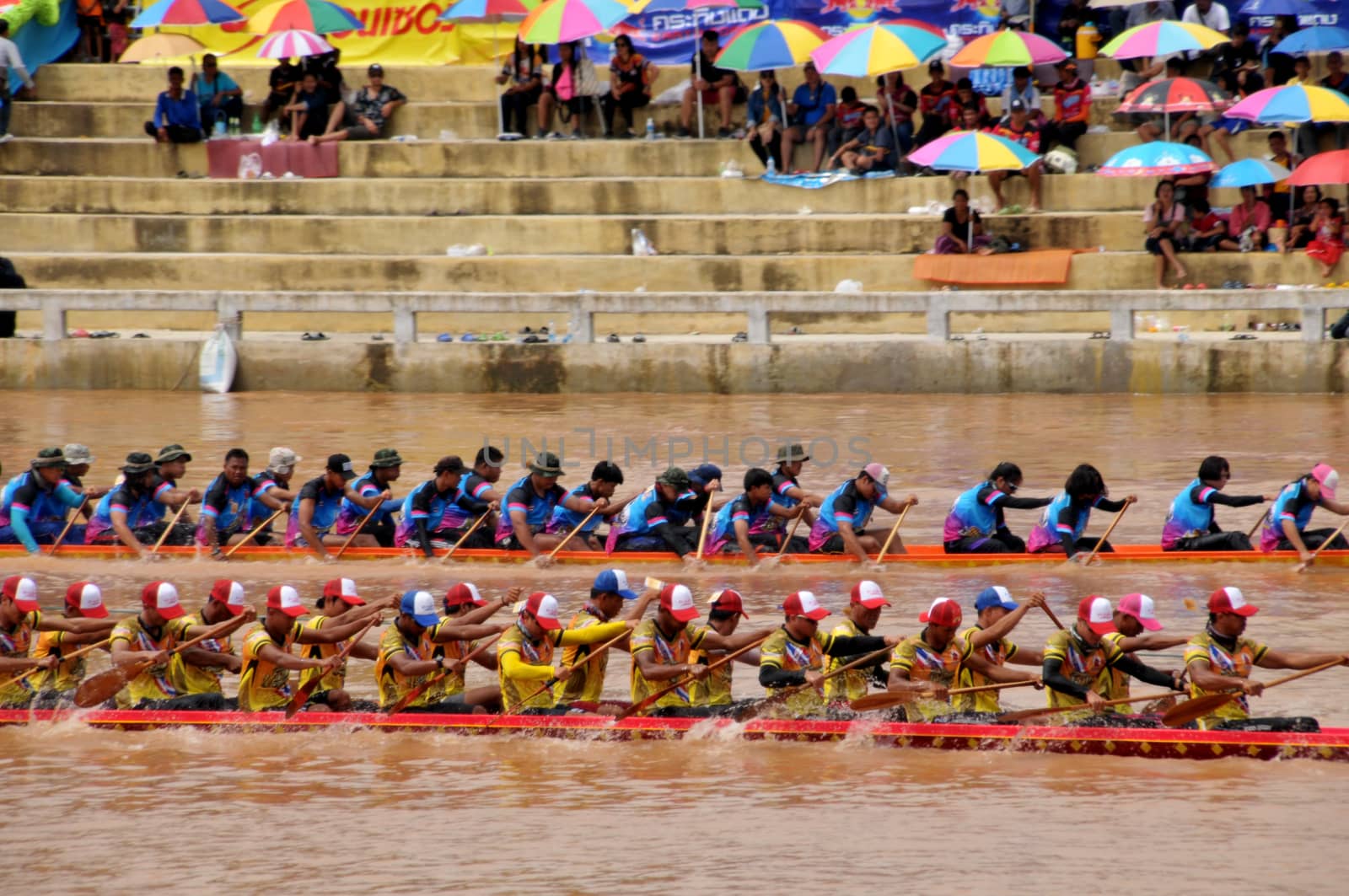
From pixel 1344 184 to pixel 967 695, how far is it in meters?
14.4

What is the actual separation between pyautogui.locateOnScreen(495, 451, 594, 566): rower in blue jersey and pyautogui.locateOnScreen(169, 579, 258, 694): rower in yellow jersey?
11.8 ft

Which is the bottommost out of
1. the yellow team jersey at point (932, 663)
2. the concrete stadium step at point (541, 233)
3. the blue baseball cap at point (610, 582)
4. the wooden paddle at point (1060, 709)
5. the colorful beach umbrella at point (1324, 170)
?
the wooden paddle at point (1060, 709)

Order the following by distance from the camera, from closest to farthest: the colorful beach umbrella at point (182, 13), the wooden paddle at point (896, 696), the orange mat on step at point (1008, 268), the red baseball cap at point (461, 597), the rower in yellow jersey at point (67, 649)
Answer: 1. the wooden paddle at point (896, 696)
2. the red baseball cap at point (461, 597)
3. the rower in yellow jersey at point (67, 649)
4. the orange mat on step at point (1008, 268)
5. the colorful beach umbrella at point (182, 13)

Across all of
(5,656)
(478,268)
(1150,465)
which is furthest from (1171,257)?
(5,656)

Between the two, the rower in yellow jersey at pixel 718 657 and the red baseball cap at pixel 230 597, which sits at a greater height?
the red baseball cap at pixel 230 597

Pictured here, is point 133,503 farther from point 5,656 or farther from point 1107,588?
point 1107,588

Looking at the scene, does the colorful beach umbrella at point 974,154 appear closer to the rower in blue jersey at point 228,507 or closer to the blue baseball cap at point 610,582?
the rower in blue jersey at point 228,507

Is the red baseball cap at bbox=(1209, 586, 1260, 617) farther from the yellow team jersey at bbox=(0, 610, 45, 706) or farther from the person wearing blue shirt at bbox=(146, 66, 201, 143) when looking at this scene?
the person wearing blue shirt at bbox=(146, 66, 201, 143)

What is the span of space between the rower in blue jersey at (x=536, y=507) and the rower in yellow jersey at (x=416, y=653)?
3.59 m

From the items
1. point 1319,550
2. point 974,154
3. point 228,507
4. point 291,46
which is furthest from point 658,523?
point 291,46

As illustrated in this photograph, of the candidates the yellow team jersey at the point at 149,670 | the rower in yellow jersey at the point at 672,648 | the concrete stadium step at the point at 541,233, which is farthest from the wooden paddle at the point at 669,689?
the concrete stadium step at the point at 541,233

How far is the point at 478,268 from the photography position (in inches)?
946

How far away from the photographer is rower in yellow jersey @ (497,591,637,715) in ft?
33.9

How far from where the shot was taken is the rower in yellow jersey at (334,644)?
10531 millimetres
